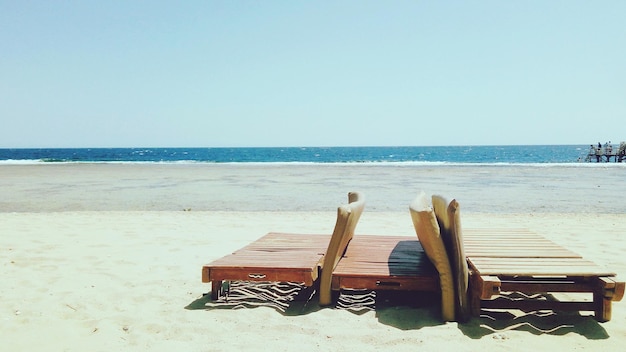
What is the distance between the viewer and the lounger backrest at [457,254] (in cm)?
362

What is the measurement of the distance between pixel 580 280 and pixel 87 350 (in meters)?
3.82

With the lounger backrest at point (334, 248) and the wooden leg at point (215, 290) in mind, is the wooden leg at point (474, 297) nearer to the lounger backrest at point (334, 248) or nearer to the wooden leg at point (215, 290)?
the lounger backrest at point (334, 248)

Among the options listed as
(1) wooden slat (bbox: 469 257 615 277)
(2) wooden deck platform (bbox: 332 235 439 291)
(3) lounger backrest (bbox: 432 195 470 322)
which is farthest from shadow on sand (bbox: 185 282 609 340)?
(1) wooden slat (bbox: 469 257 615 277)

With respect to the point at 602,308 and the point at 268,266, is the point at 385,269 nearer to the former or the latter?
the point at 268,266

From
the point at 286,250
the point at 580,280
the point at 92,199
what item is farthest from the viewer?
the point at 92,199

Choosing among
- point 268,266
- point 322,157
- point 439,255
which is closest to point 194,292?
point 268,266

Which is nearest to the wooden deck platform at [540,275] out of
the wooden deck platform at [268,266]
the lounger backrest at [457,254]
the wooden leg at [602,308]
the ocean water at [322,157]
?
the wooden leg at [602,308]

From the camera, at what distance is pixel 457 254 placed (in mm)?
3682

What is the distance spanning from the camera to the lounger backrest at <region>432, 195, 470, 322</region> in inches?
142

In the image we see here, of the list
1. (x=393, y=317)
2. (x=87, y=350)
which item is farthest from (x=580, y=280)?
(x=87, y=350)

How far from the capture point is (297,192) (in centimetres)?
1656

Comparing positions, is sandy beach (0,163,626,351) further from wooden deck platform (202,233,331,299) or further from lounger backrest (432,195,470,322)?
wooden deck platform (202,233,331,299)

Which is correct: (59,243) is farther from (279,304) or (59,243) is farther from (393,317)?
(393,317)

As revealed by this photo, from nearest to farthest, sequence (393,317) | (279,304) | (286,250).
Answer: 1. (393,317)
2. (279,304)
3. (286,250)
